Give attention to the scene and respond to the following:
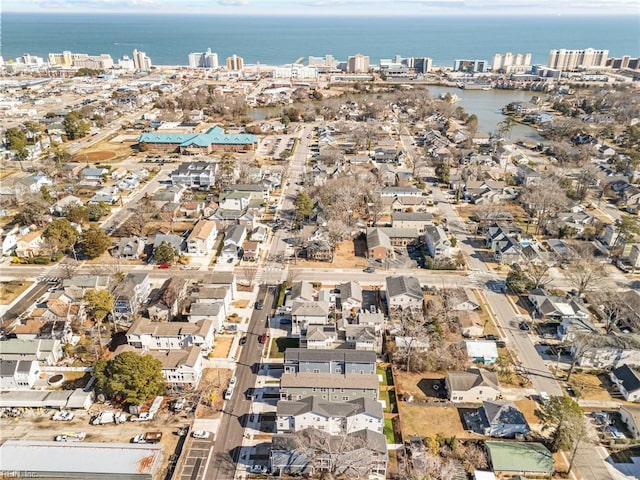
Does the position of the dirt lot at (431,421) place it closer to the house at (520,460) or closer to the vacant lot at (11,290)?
the house at (520,460)

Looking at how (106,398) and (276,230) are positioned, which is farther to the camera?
(276,230)

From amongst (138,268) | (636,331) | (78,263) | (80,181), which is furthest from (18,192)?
(636,331)

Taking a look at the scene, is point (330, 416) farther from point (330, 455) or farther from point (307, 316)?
point (307, 316)

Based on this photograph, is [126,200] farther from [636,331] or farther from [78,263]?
[636,331]

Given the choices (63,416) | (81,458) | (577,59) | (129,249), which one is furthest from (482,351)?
(577,59)

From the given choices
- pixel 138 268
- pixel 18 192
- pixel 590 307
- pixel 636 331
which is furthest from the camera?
pixel 18 192
